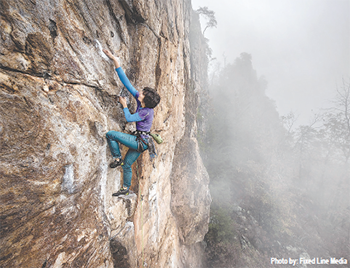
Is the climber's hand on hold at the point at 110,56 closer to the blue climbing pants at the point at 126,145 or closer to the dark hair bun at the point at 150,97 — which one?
the dark hair bun at the point at 150,97

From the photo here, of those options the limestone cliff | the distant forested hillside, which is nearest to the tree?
the distant forested hillside

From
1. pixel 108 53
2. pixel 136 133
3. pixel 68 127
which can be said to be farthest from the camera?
pixel 136 133

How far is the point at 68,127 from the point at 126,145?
1.11 m

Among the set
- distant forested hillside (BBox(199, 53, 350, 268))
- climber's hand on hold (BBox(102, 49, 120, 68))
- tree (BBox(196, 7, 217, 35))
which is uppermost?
tree (BBox(196, 7, 217, 35))

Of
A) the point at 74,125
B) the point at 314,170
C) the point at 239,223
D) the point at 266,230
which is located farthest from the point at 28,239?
the point at 314,170

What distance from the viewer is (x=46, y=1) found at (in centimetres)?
213

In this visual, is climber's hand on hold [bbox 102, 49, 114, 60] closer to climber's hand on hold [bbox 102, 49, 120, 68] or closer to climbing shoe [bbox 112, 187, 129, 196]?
climber's hand on hold [bbox 102, 49, 120, 68]

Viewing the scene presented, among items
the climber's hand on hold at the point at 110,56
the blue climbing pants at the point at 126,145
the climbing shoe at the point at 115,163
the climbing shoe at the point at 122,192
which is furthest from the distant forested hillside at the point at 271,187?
the climber's hand on hold at the point at 110,56

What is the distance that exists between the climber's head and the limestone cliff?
0.77m

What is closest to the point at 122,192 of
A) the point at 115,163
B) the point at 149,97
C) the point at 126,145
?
the point at 115,163

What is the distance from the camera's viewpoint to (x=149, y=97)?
307 cm

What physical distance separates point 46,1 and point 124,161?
10.0ft

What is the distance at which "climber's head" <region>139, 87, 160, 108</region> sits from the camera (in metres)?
3.06

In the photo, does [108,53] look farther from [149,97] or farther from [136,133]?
[136,133]
